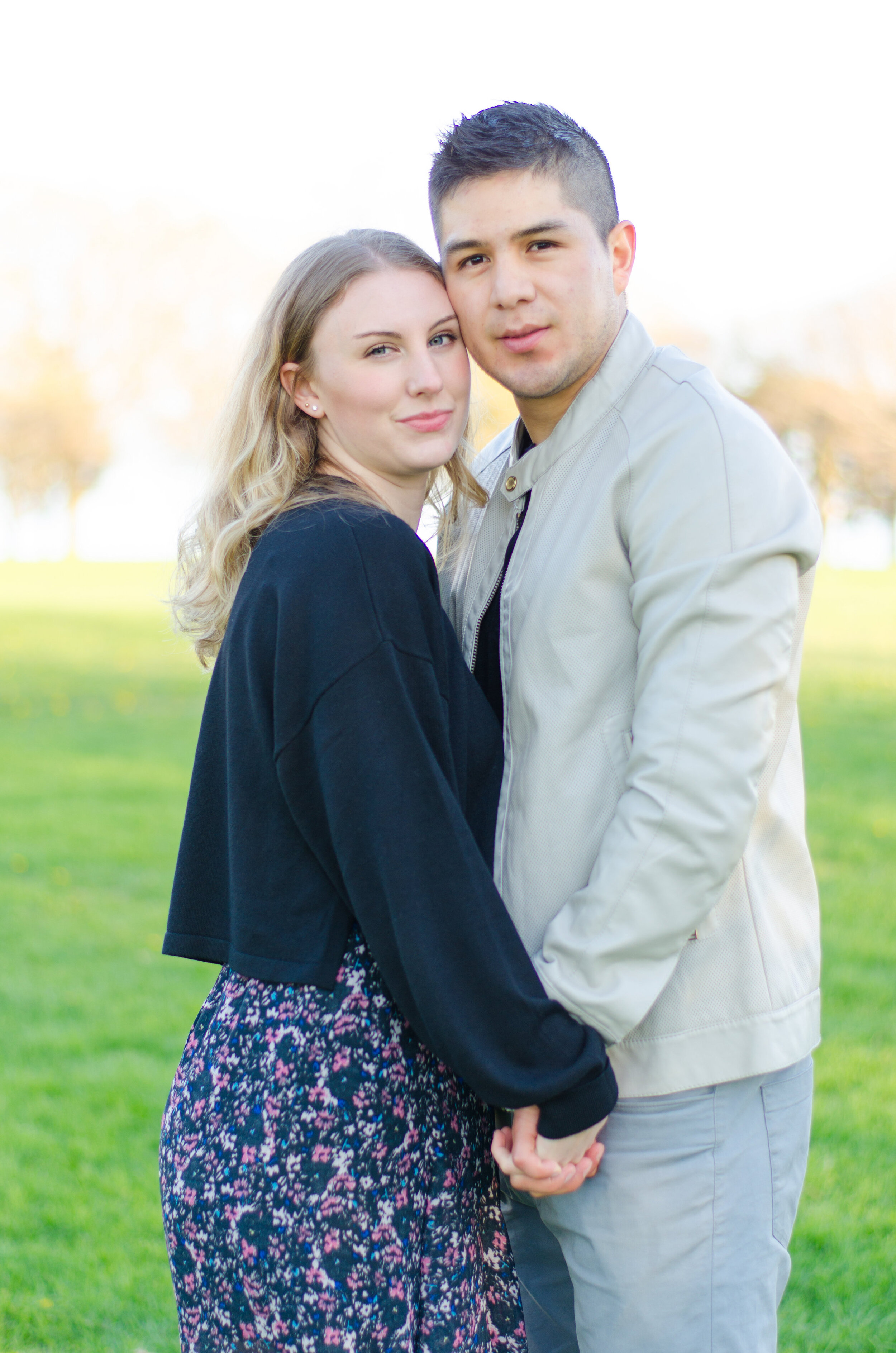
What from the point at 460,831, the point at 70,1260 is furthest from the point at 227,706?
the point at 70,1260

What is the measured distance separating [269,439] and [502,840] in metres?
0.94

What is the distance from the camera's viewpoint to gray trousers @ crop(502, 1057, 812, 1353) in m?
2.20

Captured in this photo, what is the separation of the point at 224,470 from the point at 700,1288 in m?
1.78

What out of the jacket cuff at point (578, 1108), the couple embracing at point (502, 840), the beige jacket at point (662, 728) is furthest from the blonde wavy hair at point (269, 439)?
the jacket cuff at point (578, 1108)

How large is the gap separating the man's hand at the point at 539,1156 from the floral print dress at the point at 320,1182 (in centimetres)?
11

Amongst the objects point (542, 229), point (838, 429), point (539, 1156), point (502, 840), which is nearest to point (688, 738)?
point (502, 840)

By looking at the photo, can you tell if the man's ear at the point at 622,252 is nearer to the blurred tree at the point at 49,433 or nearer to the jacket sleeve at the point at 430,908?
the jacket sleeve at the point at 430,908

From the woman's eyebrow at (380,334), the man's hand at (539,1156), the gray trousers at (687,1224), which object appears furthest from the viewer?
the woman's eyebrow at (380,334)

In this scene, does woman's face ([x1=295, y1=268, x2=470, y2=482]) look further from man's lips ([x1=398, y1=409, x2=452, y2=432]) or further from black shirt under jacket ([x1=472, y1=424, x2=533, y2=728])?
black shirt under jacket ([x1=472, y1=424, x2=533, y2=728])

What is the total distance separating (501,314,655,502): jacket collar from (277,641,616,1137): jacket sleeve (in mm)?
589

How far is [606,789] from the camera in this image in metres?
2.21

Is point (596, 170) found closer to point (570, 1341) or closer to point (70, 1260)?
point (570, 1341)

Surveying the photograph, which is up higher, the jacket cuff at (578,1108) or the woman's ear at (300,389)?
the woman's ear at (300,389)

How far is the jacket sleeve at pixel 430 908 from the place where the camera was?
1972 mm
